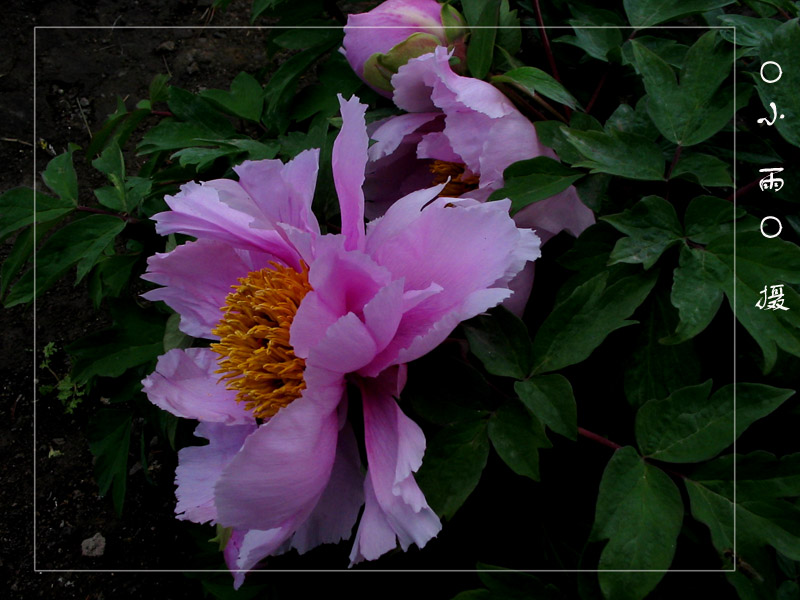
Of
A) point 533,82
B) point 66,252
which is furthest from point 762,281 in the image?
point 66,252

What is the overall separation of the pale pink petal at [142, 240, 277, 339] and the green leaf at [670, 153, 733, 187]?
397 millimetres

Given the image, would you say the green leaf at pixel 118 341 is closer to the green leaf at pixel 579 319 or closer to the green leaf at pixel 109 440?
the green leaf at pixel 109 440

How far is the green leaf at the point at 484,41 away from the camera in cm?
74

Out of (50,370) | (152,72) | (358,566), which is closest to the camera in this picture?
(358,566)

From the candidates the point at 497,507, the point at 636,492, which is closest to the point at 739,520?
the point at 636,492

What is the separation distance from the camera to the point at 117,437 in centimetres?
104

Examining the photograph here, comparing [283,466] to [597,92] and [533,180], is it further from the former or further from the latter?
[597,92]

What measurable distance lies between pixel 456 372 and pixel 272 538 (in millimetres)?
204

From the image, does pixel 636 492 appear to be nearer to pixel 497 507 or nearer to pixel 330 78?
pixel 497 507

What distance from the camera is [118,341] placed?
0.96m

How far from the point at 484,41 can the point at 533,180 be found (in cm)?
15

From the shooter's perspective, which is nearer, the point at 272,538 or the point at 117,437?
the point at 272,538

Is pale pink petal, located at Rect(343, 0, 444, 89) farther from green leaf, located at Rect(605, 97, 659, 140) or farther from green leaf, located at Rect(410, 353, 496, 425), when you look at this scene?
green leaf, located at Rect(410, 353, 496, 425)

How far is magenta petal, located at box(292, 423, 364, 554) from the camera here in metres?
0.65
